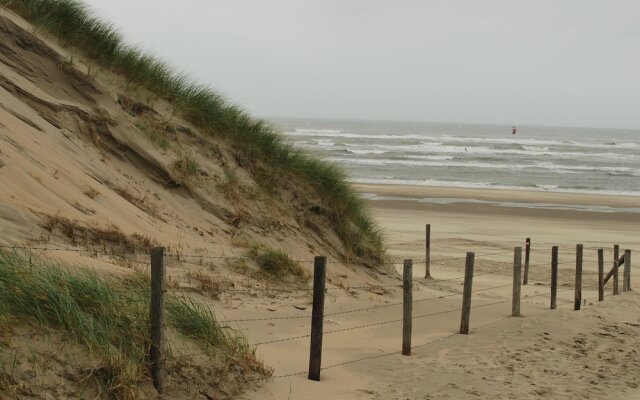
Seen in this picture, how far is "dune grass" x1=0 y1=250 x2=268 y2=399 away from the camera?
5.58 meters

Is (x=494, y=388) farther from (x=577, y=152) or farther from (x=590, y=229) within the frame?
(x=577, y=152)

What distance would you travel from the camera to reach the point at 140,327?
6.04 m

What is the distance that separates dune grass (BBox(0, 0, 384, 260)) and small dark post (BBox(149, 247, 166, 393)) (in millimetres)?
8015

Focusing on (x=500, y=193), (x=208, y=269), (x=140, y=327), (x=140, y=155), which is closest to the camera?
(x=140, y=327)

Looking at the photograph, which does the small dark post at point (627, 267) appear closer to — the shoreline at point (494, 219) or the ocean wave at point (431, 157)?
the shoreline at point (494, 219)

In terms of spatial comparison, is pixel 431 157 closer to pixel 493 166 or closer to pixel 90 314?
pixel 493 166

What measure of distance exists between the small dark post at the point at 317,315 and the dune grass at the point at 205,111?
6.45 metres

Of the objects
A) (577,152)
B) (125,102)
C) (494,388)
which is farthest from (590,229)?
(577,152)

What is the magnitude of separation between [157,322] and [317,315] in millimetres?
1817

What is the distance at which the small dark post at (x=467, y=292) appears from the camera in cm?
1007

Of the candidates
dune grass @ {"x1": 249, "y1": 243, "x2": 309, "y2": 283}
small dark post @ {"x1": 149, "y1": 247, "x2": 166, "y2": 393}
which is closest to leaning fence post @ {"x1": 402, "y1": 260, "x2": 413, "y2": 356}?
dune grass @ {"x1": 249, "y1": 243, "x2": 309, "y2": 283}

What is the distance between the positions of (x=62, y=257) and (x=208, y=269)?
2597mm

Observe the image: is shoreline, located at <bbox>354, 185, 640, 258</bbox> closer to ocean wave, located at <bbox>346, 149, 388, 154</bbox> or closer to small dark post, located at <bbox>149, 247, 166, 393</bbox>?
small dark post, located at <bbox>149, 247, 166, 393</bbox>

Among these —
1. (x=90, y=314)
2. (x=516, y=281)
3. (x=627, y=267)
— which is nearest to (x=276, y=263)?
(x=516, y=281)
